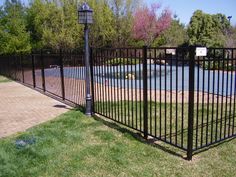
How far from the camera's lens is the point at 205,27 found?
2723 cm

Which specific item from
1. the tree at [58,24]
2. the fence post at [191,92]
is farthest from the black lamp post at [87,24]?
the tree at [58,24]

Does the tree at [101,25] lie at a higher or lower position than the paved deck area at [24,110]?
higher

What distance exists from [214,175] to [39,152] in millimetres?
2894

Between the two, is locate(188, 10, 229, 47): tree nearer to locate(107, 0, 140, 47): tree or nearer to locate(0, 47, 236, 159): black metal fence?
locate(107, 0, 140, 47): tree

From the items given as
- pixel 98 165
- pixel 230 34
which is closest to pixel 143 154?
pixel 98 165

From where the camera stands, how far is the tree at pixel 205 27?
1055 inches

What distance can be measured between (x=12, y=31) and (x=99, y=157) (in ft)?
75.6

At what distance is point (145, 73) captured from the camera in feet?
17.3

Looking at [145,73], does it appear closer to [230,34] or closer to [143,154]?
[143,154]

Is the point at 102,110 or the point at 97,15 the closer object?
the point at 102,110

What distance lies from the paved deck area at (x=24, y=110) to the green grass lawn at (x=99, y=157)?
36.4 inches

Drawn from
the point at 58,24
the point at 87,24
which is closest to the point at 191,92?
the point at 87,24

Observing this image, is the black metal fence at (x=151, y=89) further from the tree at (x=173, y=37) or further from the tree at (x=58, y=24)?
the tree at (x=173, y=37)

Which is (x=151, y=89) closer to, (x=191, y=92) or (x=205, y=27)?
(x=191, y=92)
